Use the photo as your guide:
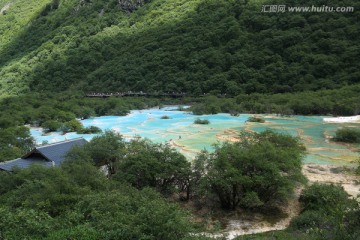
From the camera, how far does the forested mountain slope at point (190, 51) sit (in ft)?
220

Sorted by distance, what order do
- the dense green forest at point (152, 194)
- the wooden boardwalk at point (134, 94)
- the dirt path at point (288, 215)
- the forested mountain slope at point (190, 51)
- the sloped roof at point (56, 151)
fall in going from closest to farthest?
the dense green forest at point (152, 194), the dirt path at point (288, 215), the sloped roof at point (56, 151), the forested mountain slope at point (190, 51), the wooden boardwalk at point (134, 94)

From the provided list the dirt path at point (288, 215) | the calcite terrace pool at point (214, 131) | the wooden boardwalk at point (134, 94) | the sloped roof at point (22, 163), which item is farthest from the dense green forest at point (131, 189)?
the wooden boardwalk at point (134, 94)

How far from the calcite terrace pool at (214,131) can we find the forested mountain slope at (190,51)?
71.7 ft

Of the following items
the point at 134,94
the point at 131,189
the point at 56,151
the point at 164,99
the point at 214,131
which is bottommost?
the point at 214,131

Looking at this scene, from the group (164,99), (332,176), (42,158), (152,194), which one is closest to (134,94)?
(164,99)

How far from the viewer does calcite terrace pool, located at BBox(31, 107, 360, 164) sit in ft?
89.4

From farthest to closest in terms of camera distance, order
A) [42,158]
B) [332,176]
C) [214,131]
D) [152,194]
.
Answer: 1. [214,131]
2. [332,176]
3. [42,158]
4. [152,194]

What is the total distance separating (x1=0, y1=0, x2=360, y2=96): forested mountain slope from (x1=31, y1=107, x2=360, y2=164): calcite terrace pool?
21.8 m

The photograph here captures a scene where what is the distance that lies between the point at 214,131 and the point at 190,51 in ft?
154

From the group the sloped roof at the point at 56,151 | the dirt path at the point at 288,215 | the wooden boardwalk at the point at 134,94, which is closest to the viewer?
the dirt path at the point at 288,215

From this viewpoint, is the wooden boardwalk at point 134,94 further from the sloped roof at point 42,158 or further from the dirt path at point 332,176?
the sloped roof at point 42,158

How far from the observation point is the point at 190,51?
3145 inches

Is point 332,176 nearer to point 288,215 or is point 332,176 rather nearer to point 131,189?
point 288,215

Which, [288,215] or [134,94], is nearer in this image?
[288,215]
